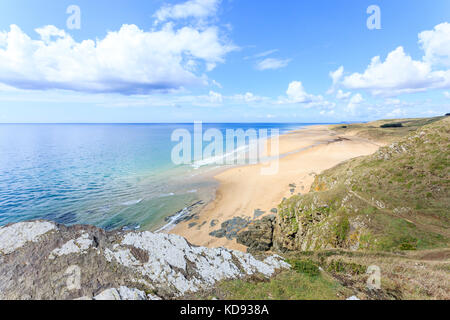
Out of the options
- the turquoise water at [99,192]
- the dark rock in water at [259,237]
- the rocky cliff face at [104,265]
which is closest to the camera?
the rocky cliff face at [104,265]

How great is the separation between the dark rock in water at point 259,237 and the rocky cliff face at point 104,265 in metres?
8.31

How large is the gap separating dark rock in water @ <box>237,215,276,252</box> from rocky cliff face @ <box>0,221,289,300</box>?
8.31m

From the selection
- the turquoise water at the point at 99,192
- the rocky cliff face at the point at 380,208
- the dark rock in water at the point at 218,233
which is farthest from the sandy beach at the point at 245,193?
the rocky cliff face at the point at 380,208

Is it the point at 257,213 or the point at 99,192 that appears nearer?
the point at 257,213

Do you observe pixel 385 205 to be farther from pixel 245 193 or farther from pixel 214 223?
pixel 245 193

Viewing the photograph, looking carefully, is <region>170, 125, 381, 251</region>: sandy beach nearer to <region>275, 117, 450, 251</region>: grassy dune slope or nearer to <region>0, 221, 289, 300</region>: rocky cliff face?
<region>275, 117, 450, 251</region>: grassy dune slope

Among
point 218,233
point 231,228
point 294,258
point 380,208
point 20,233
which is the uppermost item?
point 20,233

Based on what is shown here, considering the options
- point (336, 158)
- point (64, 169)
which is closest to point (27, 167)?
point (64, 169)

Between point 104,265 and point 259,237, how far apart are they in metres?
14.1

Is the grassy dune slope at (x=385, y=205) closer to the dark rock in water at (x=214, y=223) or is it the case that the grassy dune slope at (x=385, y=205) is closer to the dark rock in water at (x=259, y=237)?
the dark rock in water at (x=259, y=237)

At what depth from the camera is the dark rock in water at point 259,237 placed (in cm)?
1728

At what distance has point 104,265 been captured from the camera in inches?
279

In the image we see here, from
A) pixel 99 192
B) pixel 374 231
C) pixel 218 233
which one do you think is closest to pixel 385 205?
pixel 374 231
